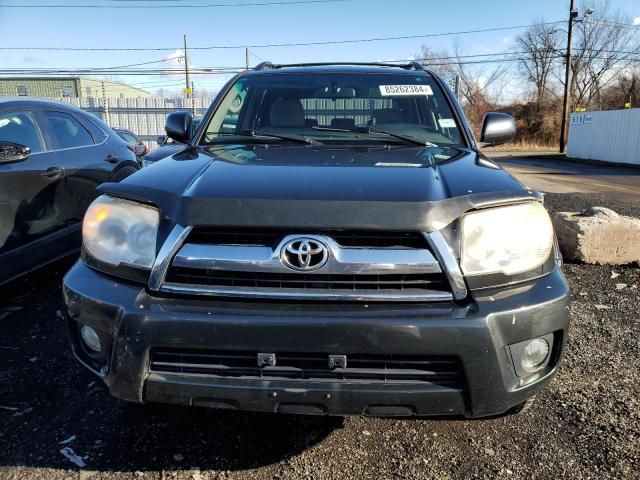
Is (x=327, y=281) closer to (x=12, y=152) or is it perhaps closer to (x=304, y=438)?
(x=304, y=438)

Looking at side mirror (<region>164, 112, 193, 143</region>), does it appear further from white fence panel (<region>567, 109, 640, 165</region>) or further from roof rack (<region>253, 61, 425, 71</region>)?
white fence panel (<region>567, 109, 640, 165</region>)

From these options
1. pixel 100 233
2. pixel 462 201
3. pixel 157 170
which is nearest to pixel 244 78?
pixel 157 170

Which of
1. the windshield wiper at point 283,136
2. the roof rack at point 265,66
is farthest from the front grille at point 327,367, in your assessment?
the roof rack at point 265,66

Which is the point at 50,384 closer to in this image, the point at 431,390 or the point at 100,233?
the point at 100,233

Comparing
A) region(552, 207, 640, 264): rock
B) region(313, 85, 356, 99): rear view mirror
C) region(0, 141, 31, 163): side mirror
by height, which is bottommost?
region(552, 207, 640, 264): rock

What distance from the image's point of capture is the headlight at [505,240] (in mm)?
1938

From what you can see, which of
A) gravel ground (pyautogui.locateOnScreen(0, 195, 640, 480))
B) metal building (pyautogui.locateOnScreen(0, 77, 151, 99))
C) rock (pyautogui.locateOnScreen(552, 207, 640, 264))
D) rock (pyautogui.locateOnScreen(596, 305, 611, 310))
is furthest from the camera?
metal building (pyautogui.locateOnScreen(0, 77, 151, 99))

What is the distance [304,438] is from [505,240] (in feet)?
4.33

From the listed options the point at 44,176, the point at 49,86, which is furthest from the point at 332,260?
the point at 49,86

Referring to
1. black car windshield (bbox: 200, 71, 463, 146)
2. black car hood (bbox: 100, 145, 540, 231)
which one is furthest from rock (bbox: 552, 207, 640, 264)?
black car hood (bbox: 100, 145, 540, 231)

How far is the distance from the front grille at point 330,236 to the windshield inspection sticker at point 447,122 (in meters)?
1.53

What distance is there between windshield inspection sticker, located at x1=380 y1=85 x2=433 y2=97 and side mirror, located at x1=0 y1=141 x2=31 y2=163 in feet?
9.12

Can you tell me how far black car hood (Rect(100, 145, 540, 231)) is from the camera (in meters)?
1.89

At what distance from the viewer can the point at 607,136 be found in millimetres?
24531
